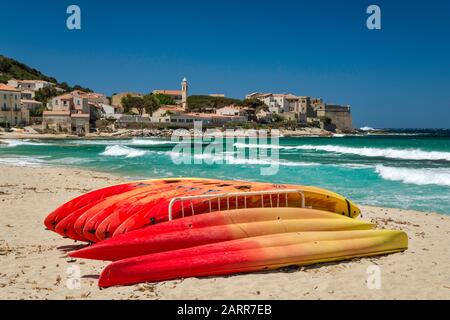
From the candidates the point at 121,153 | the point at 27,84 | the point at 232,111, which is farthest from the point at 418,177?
the point at 27,84

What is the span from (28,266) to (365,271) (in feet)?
14.8

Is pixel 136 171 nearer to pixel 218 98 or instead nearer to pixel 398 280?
pixel 398 280

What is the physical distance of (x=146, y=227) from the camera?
605cm

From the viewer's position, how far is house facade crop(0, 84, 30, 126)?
63875mm

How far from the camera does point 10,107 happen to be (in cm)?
6506

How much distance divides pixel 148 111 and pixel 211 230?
85.6 meters

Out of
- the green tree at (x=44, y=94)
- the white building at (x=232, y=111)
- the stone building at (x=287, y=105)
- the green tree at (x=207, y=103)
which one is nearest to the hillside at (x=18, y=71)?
the green tree at (x=44, y=94)

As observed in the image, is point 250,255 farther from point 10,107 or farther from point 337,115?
point 337,115

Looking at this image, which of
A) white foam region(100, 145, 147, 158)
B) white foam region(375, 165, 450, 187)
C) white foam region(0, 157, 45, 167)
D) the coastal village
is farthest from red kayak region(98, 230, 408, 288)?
the coastal village

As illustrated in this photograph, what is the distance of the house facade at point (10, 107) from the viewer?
63875mm

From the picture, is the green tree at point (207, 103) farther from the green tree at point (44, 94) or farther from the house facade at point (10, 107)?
the house facade at point (10, 107)

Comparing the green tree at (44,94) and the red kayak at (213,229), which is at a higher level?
the green tree at (44,94)

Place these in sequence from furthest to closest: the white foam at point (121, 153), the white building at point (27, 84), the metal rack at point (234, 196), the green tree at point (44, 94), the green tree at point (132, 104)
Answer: the green tree at point (132, 104) < the white building at point (27, 84) < the green tree at point (44, 94) < the white foam at point (121, 153) < the metal rack at point (234, 196)
